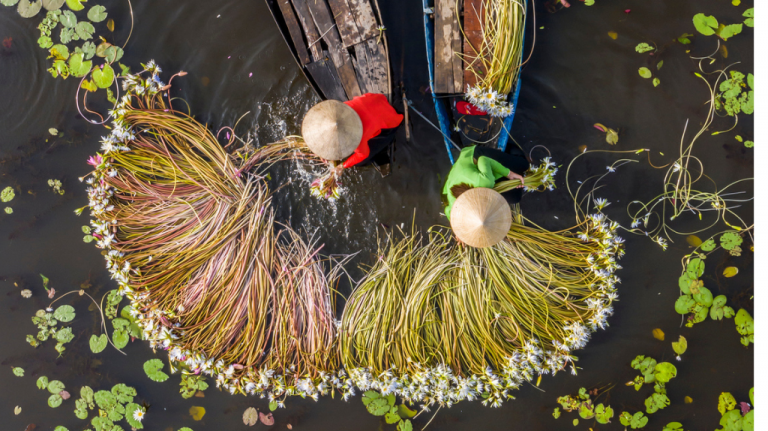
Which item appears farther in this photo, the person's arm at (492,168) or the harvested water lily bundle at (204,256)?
the harvested water lily bundle at (204,256)

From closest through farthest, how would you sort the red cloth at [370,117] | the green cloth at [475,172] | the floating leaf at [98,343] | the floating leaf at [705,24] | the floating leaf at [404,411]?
the green cloth at [475,172] < the red cloth at [370,117] < the floating leaf at [705,24] < the floating leaf at [404,411] < the floating leaf at [98,343]

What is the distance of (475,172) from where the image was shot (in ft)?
7.15

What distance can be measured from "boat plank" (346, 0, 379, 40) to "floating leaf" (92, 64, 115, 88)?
218 centimetres

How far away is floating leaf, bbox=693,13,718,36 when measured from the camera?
298 cm

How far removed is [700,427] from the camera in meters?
3.05

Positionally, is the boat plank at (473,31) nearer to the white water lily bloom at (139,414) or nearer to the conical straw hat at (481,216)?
the conical straw hat at (481,216)

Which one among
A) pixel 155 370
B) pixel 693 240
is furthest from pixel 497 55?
pixel 155 370

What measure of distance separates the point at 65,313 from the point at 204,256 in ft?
4.94

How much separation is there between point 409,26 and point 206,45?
1.77m

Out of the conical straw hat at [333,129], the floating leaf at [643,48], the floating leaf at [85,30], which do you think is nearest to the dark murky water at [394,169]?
the floating leaf at [643,48]

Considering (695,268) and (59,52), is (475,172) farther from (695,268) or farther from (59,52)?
(59,52)

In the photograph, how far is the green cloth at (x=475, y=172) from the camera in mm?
2137

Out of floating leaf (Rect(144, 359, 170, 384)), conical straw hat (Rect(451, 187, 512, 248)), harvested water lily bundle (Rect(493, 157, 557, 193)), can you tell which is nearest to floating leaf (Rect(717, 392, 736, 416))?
harvested water lily bundle (Rect(493, 157, 557, 193))

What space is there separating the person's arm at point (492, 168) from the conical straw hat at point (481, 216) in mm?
185
